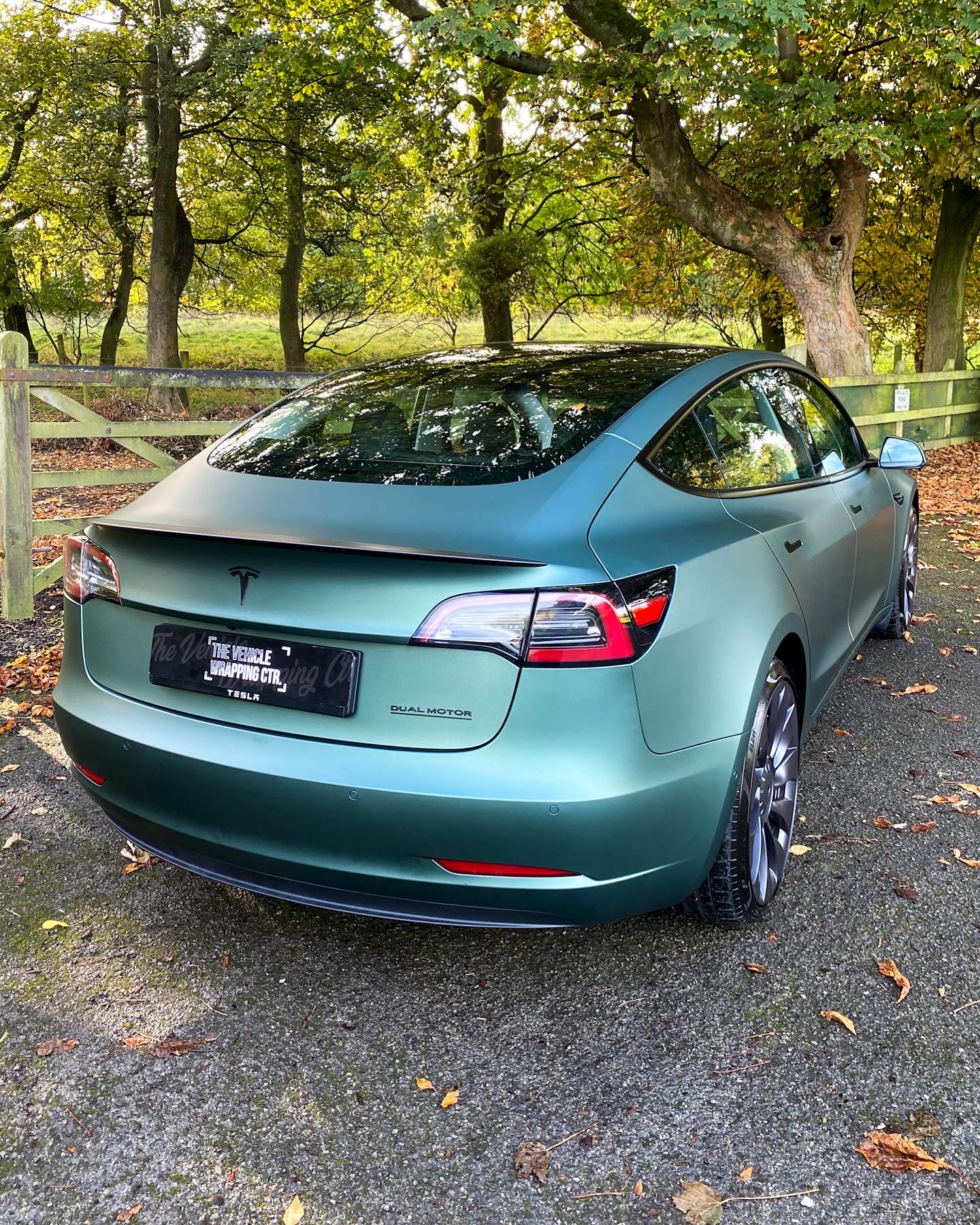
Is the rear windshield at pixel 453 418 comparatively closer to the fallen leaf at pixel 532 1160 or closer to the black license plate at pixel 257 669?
the black license plate at pixel 257 669

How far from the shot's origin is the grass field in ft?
108

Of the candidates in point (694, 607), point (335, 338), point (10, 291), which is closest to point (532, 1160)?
point (694, 607)

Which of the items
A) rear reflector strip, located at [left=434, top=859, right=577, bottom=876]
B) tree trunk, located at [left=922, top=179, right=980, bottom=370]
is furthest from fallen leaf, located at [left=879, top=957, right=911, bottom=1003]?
tree trunk, located at [left=922, top=179, right=980, bottom=370]

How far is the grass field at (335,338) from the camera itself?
33062mm

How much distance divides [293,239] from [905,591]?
17584mm

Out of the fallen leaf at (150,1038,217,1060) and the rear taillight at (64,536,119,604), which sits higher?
the rear taillight at (64,536,119,604)

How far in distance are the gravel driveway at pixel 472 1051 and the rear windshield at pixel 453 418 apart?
134cm

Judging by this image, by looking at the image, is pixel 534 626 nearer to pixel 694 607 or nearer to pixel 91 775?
pixel 694 607

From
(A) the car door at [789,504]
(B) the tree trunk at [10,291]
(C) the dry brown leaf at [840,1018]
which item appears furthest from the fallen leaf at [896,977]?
(B) the tree trunk at [10,291]

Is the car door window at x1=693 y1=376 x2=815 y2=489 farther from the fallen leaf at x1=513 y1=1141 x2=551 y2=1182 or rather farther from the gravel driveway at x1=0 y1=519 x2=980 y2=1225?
the fallen leaf at x1=513 y1=1141 x2=551 y2=1182

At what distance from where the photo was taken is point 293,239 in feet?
67.3

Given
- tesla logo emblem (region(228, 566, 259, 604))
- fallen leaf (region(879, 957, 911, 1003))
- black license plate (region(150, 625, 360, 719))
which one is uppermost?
tesla logo emblem (region(228, 566, 259, 604))

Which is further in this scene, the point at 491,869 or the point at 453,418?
the point at 453,418

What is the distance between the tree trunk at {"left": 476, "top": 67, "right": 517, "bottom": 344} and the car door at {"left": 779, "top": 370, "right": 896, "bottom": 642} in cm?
1265
